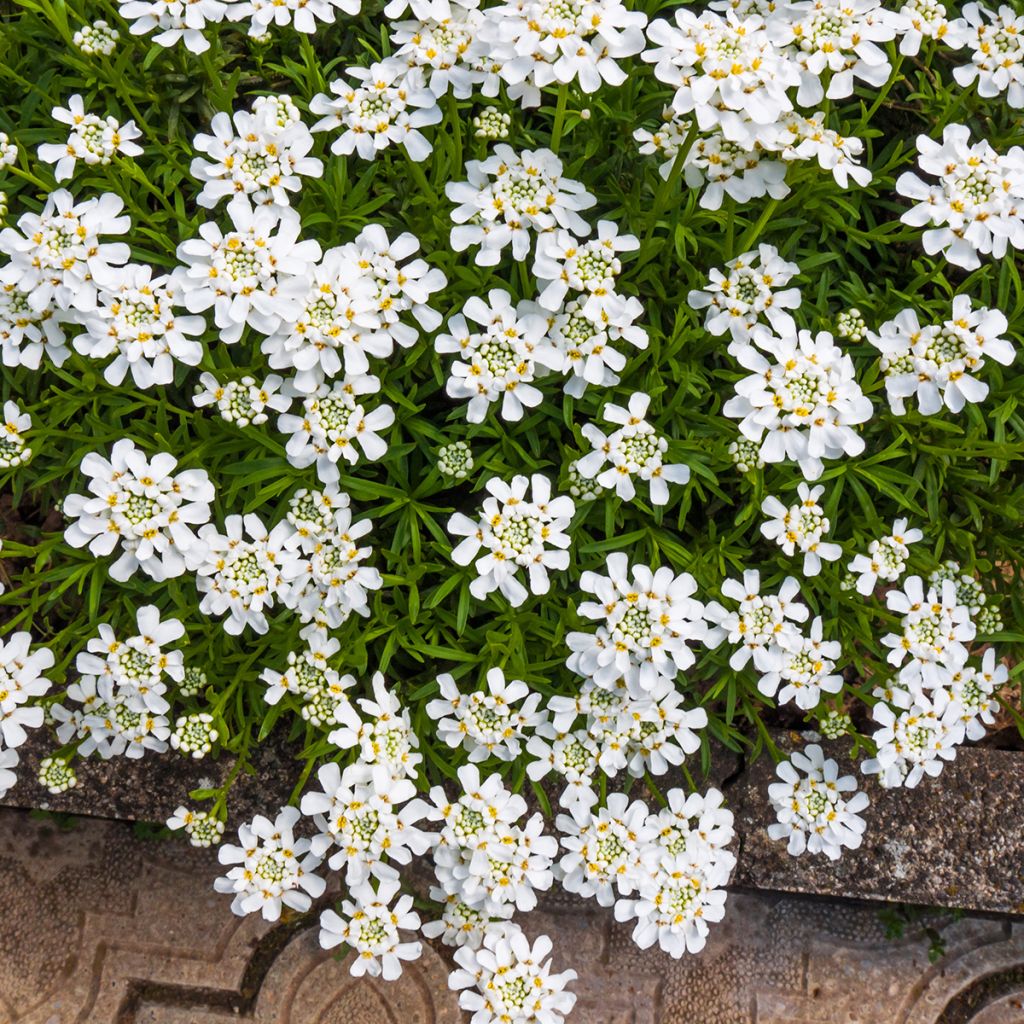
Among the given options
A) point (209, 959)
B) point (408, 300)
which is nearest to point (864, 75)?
point (408, 300)

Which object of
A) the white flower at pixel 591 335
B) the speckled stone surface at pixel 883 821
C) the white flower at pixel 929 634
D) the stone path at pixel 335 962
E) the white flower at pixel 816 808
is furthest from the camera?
the stone path at pixel 335 962

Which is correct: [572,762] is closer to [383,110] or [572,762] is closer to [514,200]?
[514,200]

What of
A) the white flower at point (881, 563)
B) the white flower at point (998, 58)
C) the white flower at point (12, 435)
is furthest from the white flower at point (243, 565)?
the white flower at point (998, 58)

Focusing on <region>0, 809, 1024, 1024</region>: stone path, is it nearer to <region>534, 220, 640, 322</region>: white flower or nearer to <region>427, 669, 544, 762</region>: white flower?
<region>427, 669, 544, 762</region>: white flower

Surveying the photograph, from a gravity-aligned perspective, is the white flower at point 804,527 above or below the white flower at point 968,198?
below

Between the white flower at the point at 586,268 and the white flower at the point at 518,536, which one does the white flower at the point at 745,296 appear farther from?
the white flower at the point at 518,536

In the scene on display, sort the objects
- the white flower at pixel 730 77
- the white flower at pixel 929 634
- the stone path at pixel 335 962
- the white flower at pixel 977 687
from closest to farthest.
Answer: the white flower at pixel 730 77 → the white flower at pixel 929 634 → the white flower at pixel 977 687 → the stone path at pixel 335 962

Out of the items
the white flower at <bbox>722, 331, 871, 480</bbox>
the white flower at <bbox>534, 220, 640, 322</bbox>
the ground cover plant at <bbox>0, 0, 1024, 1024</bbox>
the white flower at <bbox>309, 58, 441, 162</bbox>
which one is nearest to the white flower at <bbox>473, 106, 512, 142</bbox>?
the ground cover plant at <bbox>0, 0, 1024, 1024</bbox>
